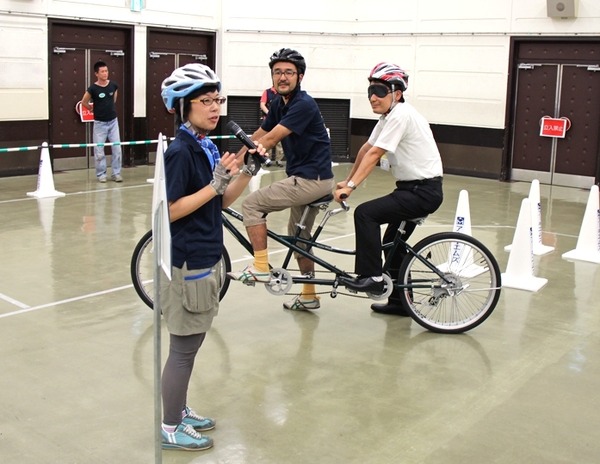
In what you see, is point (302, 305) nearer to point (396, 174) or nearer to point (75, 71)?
point (396, 174)

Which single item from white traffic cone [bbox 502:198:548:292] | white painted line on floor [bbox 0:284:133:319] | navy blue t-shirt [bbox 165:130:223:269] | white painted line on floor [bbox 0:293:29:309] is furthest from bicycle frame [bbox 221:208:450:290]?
navy blue t-shirt [bbox 165:130:223:269]

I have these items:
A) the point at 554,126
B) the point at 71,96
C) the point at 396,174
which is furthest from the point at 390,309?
the point at 71,96

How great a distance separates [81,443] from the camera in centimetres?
385

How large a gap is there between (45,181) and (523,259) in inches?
268

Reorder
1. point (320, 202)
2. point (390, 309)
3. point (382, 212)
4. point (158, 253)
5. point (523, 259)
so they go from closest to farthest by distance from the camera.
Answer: point (158, 253) < point (382, 212) < point (320, 202) < point (390, 309) < point (523, 259)

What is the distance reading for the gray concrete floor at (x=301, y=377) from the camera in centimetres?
389

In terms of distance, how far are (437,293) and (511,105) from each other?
935 cm

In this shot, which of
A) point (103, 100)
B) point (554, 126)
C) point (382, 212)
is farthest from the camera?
point (554, 126)

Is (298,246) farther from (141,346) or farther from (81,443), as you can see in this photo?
(81,443)

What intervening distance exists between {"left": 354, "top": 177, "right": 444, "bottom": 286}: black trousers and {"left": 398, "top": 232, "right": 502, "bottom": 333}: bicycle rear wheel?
0.79ft

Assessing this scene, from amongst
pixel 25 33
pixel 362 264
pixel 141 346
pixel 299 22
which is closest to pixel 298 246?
pixel 362 264

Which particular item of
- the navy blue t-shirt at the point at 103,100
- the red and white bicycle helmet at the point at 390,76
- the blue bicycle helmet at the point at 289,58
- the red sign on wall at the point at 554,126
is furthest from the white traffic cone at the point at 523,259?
the navy blue t-shirt at the point at 103,100

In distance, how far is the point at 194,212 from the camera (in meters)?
3.62

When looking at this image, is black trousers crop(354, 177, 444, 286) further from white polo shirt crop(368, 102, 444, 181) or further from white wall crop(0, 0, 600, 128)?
white wall crop(0, 0, 600, 128)
